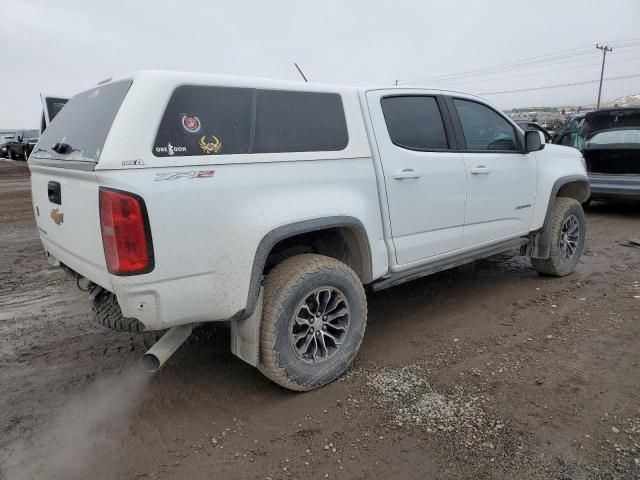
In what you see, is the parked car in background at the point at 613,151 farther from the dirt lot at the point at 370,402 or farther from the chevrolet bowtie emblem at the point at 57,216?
the chevrolet bowtie emblem at the point at 57,216

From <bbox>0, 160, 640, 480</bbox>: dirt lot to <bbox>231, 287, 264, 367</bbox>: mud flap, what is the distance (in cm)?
34

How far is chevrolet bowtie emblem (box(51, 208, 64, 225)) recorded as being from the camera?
283 centimetres

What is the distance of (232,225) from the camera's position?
2578 mm

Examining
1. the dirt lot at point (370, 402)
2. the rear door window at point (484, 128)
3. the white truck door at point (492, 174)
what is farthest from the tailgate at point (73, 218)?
the rear door window at point (484, 128)

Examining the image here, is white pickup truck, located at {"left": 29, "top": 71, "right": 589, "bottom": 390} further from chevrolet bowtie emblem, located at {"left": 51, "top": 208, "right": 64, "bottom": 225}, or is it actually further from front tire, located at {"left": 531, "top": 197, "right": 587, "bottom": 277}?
front tire, located at {"left": 531, "top": 197, "right": 587, "bottom": 277}

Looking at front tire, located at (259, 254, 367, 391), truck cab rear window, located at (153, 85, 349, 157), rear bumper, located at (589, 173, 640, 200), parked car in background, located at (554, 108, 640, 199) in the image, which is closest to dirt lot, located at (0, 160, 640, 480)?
front tire, located at (259, 254, 367, 391)

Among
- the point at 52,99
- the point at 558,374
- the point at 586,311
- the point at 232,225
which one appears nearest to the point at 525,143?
the point at 586,311

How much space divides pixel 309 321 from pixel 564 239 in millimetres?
3476

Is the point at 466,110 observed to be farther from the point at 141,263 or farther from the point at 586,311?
the point at 141,263

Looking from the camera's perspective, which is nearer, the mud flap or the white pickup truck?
the white pickup truck

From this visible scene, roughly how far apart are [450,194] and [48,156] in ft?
9.26

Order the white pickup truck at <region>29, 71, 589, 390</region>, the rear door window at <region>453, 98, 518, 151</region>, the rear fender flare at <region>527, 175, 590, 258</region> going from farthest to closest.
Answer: the rear fender flare at <region>527, 175, 590, 258</region> < the rear door window at <region>453, 98, 518, 151</region> < the white pickup truck at <region>29, 71, 589, 390</region>

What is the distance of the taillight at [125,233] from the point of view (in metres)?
2.29

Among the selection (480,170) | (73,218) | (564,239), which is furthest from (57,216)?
(564,239)
